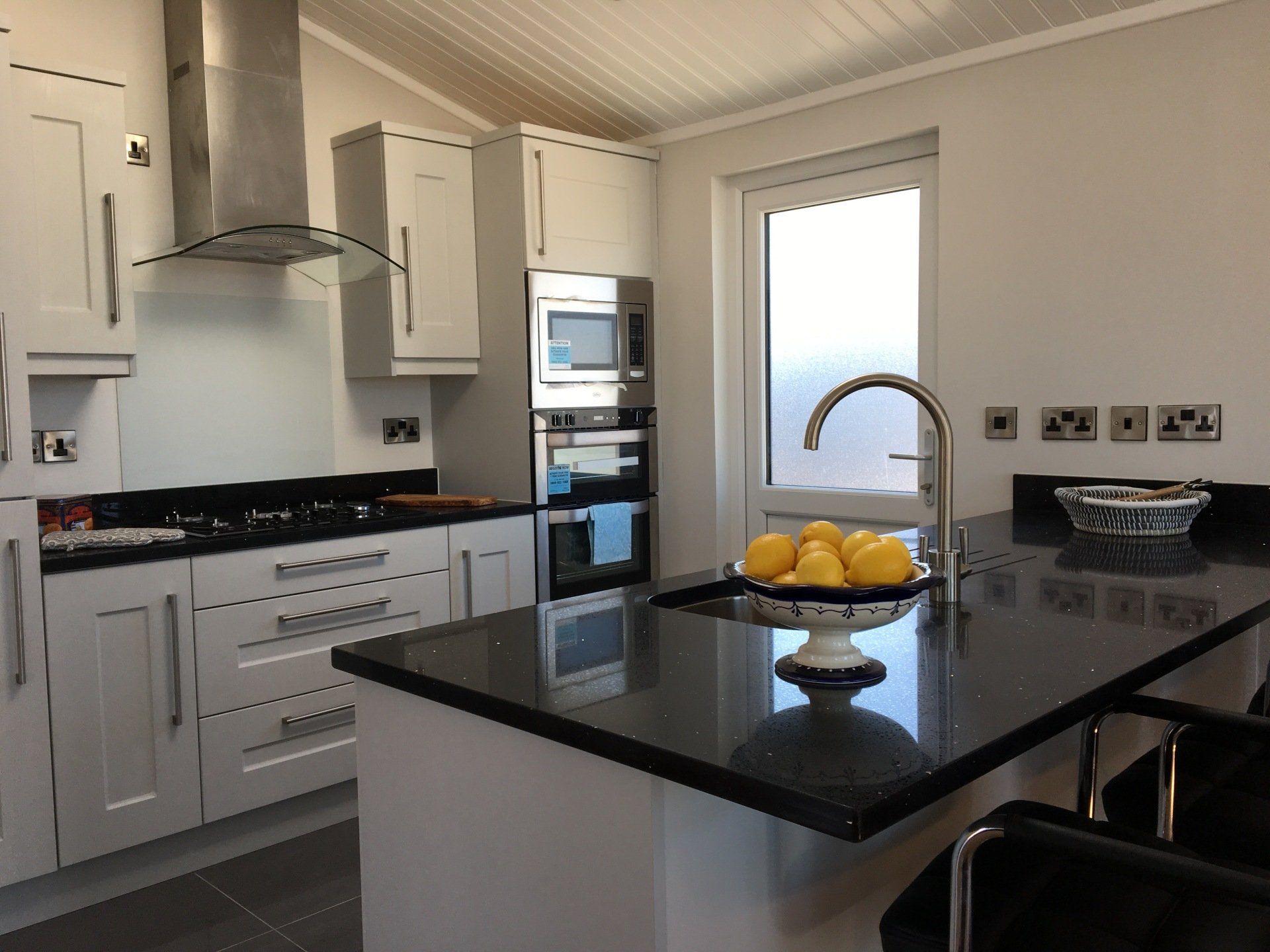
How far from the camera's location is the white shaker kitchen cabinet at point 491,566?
3328 mm

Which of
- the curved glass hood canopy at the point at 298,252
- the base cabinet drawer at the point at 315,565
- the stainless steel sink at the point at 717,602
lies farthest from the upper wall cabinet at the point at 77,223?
the stainless steel sink at the point at 717,602

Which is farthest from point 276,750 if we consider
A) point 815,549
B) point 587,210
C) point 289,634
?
point 815,549

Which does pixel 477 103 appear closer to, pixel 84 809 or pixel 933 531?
pixel 933 531

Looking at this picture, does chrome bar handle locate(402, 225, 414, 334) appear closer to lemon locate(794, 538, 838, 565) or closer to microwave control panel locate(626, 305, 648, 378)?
microwave control panel locate(626, 305, 648, 378)

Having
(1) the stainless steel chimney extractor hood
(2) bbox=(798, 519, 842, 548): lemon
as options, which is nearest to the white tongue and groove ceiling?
(1) the stainless steel chimney extractor hood

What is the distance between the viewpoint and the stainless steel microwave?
3539 mm

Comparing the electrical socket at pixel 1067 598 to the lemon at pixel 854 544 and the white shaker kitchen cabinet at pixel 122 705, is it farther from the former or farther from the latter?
the white shaker kitchen cabinet at pixel 122 705

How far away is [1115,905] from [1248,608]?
693mm

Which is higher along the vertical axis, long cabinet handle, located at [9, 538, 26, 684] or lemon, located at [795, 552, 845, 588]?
lemon, located at [795, 552, 845, 588]

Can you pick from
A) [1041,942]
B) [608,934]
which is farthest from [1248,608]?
[608,934]

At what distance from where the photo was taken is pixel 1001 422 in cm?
303

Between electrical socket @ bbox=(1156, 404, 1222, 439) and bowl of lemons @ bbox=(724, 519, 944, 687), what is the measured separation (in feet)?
5.75

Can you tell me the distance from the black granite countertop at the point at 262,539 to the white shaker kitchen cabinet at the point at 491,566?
4 cm

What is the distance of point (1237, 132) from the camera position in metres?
2.56
